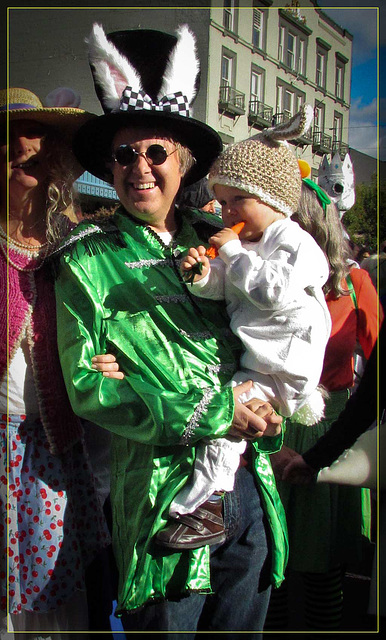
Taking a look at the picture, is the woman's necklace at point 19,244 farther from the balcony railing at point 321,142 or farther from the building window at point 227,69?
the balcony railing at point 321,142

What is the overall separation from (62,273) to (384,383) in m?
1.15

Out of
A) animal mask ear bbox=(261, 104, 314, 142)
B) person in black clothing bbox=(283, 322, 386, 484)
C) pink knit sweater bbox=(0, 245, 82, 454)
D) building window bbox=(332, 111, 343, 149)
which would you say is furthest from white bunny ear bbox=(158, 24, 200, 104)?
person in black clothing bbox=(283, 322, 386, 484)

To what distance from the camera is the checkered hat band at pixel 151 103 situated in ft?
6.37

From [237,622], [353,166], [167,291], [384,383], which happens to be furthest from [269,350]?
[353,166]

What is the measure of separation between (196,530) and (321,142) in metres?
1.55

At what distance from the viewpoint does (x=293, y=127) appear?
6.14 feet

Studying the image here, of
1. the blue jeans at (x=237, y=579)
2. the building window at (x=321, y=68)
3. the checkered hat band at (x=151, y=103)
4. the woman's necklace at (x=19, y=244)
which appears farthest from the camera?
the building window at (x=321, y=68)

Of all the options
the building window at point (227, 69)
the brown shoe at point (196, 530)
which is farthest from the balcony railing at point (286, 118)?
the brown shoe at point (196, 530)

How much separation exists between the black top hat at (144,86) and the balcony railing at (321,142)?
1.52 feet

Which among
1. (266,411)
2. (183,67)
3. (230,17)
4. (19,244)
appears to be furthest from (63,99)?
(266,411)

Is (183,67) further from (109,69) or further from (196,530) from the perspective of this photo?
(196,530)

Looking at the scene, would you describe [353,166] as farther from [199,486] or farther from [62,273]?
[199,486]

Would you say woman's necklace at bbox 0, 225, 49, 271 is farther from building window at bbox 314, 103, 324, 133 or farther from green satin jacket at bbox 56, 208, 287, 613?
building window at bbox 314, 103, 324, 133

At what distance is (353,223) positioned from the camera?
101 inches
